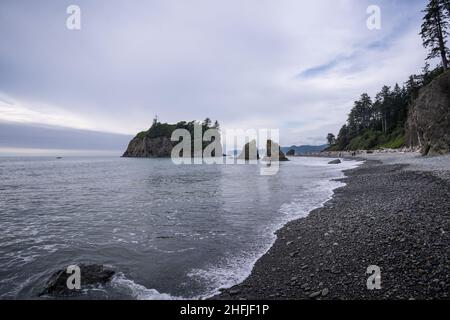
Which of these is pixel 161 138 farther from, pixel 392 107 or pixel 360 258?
pixel 360 258

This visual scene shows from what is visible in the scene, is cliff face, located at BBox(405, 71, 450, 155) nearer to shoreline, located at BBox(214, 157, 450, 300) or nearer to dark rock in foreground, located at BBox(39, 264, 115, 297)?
shoreline, located at BBox(214, 157, 450, 300)

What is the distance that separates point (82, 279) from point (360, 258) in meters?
8.69

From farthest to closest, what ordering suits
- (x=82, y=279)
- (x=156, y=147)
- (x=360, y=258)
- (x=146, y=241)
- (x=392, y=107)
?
1. (x=156, y=147)
2. (x=392, y=107)
3. (x=146, y=241)
4. (x=82, y=279)
5. (x=360, y=258)

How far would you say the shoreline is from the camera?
19.8 ft

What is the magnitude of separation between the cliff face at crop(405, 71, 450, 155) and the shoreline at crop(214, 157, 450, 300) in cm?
3314

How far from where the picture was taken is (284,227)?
43.2ft

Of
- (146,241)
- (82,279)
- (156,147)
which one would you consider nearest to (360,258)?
(82,279)

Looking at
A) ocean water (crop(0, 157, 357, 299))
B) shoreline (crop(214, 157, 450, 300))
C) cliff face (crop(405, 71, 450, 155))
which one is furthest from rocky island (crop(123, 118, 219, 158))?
shoreline (crop(214, 157, 450, 300))

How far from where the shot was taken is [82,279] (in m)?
7.94

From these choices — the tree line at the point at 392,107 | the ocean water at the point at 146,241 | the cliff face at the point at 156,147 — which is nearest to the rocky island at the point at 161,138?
the cliff face at the point at 156,147

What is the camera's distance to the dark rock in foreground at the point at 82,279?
7413 millimetres
